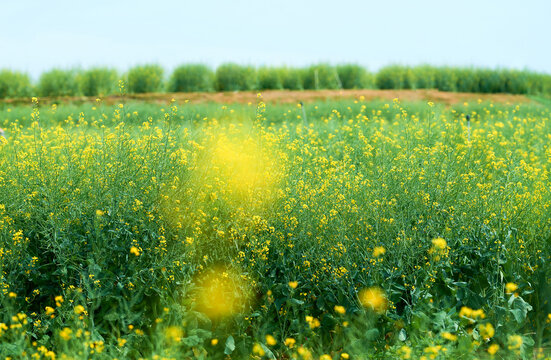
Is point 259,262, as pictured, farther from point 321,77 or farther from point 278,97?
point 321,77

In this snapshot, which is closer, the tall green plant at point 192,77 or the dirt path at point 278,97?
the dirt path at point 278,97

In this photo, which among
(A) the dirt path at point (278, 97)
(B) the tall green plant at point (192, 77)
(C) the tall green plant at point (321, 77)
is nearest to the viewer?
(A) the dirt path at point (278, 97)

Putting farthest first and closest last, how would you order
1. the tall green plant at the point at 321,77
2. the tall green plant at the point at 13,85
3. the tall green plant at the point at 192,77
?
the tall green plant at the point at 321,77 → the tall green plant at the point at 192,77 → the tall green plant at the point at 13,85

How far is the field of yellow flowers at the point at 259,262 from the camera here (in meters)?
3.81

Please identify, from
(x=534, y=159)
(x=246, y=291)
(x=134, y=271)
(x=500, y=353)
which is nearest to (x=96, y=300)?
(x=134, y=271)

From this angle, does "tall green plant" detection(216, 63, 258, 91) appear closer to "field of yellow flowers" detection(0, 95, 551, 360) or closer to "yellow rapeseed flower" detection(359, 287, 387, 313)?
"field of yellow flowers" detection(0, 95, 551, 360)

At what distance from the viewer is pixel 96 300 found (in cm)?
393

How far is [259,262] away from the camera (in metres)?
4.12

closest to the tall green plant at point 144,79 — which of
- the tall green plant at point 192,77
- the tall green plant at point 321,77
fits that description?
the tall green plant at point 192,77

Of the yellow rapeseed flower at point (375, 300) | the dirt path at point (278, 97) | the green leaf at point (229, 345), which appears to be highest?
the dirt path at point (278, 97)

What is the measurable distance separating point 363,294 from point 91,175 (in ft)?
8.52

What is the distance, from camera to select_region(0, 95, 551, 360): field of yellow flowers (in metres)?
3.81

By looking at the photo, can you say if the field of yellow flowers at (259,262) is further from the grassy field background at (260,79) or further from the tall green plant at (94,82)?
the tall green plant at (94,82)

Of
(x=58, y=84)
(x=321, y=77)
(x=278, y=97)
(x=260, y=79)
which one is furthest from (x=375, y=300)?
(x=58, y=84)
